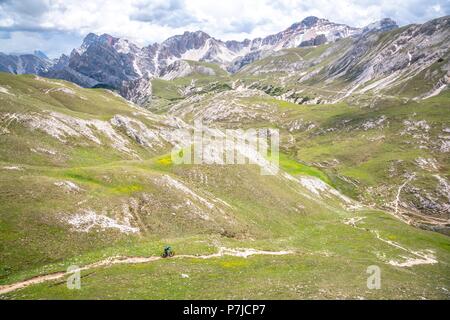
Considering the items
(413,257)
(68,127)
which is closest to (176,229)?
(413,257)

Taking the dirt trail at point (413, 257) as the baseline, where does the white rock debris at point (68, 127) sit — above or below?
above

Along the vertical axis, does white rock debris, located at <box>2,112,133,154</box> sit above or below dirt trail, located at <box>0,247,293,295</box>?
above

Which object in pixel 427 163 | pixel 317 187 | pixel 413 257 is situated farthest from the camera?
pixel 427 163

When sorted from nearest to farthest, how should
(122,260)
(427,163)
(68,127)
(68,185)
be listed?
(122,260)
(68,185)
(68,127)
(427,163)

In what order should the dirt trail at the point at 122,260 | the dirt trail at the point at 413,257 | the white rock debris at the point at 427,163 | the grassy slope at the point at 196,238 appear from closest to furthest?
the dirt trail at the point at 122,260
the grassy slope at the point at 196,238
the dirt trail at the point at 413,257
the white rock debris at the point at 427,163

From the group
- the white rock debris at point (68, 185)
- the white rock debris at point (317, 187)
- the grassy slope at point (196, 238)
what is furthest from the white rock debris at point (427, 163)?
the white rock debris at point (68, 185)

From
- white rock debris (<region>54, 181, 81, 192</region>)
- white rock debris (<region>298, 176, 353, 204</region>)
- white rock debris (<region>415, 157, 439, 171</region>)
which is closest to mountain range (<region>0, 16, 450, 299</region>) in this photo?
white rock debris (<region>54, 181, 81, 192</region>)

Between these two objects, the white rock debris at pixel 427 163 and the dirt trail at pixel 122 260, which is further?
the white rock debris at pixel 427 163

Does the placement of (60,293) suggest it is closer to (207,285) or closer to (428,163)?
(207,285)

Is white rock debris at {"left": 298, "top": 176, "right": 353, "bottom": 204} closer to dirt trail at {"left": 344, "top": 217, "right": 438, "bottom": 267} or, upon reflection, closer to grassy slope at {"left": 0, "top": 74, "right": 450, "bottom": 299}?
grassy slope at {"left": 0, "top": 74, "right": 450, "bottom": 299}

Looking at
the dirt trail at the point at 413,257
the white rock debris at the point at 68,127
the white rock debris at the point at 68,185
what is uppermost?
the white rock debris at the point at 68,127

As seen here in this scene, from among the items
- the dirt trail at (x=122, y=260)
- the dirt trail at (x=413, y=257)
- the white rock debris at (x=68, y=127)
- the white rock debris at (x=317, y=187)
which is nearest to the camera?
the dirt trail at (x=122, y=260)

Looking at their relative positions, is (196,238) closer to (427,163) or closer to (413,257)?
(413,257)

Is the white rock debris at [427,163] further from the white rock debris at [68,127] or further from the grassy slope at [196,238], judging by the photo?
the white rock debris at [68,127]
